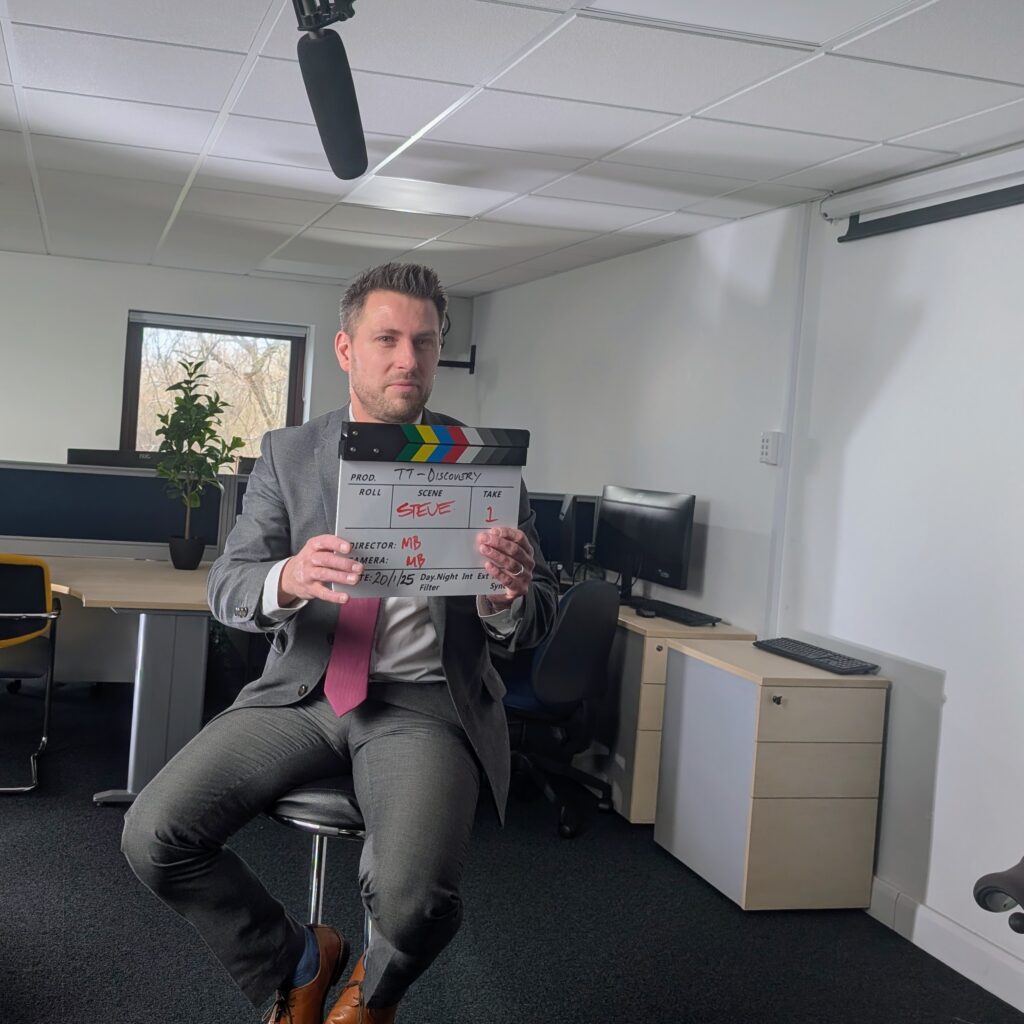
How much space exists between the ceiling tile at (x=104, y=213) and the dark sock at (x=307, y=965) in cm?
348

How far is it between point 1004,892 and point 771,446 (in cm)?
209

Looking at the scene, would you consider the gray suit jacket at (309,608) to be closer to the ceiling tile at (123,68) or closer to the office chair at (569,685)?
the ceiling tile at (123,68)

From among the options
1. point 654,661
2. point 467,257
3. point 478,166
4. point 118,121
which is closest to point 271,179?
point 118,121

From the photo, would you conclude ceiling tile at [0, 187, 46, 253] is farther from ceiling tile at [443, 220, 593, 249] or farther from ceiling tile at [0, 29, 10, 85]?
ceiling tile at [443, 220, 593, 249]

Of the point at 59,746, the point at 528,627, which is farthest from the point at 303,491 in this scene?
the point at 59,746

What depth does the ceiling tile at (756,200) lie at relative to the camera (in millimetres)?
3715

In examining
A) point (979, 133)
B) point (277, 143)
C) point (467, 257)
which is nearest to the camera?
point (979, 133)

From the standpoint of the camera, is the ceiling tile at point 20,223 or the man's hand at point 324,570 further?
the ceiling tile at point 20,223

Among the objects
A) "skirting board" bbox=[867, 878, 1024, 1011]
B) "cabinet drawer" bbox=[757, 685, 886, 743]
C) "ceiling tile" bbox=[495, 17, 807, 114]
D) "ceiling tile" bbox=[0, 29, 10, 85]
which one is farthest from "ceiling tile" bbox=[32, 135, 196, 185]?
"skirting board" bbox=[867, 878, 1024, 1011]

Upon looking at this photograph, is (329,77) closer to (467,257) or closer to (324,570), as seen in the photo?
(324,570)

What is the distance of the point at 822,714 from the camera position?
10.6ft

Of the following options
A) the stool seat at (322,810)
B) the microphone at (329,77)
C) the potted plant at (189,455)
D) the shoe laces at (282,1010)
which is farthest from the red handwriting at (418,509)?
the potted plant at (189,455)

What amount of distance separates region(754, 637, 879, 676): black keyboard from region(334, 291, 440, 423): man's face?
188 cm

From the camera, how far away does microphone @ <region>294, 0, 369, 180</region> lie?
218cm
